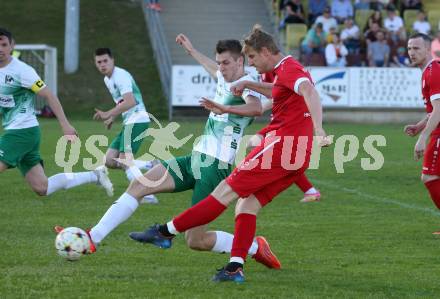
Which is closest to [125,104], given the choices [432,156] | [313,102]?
[432,156]

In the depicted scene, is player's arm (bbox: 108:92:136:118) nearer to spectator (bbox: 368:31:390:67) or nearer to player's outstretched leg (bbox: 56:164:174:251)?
player's outstretched leg (bbox: 56:164:174:251)

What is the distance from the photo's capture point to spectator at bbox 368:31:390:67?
92.6 feet

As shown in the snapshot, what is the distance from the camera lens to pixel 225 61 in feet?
25.2

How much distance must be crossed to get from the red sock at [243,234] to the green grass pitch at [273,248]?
0.26 metres

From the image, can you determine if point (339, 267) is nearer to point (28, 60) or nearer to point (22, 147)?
point (22, 147)

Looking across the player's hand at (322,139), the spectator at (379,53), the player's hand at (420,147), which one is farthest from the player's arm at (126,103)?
the spectator at (379,53)

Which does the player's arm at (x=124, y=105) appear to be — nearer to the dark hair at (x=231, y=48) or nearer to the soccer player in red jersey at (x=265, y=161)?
the dark hair at (x=231, y=48)

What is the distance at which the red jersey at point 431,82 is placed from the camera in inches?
368

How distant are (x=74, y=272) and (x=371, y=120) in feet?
69.2

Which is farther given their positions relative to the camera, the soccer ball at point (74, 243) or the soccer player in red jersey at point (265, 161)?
the soccer ball at point (74, 243)

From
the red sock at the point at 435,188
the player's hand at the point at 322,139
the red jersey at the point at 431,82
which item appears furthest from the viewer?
the red sock at the point at 435,188

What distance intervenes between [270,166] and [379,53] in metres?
21.7

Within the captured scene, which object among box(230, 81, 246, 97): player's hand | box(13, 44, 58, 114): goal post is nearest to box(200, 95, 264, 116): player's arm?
box(230, 81, 246, 97): player's hand

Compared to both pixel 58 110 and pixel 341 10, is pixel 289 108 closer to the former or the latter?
pixel 58 110
